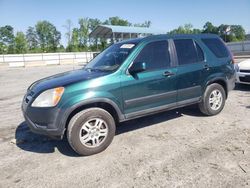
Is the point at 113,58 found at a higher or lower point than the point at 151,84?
higher

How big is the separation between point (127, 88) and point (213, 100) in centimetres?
243

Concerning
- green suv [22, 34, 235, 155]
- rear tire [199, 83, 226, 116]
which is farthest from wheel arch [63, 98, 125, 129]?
rear tire [199, 83, 226, 116]

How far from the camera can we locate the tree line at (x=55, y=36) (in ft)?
215

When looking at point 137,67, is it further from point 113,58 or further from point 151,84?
point 113,58

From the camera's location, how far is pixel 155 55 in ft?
14.8

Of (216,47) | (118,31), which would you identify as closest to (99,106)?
(216,47)

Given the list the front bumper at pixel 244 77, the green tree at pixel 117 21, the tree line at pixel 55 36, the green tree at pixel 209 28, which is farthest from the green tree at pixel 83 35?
the front bumper at pixel 244 77

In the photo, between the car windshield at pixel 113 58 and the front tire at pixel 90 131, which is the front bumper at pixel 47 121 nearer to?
the front tire at pixel 90 131

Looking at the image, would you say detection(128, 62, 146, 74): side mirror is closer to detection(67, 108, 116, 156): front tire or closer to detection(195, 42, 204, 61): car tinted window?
detection(67, 108, 116, 156): front tire

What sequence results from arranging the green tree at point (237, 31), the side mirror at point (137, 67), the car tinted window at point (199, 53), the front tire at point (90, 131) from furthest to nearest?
1. the green tree at point (237, 31)
2. the car tinted window at point (199, 53)
3. the side mirror at point (137, 67)
4. the front tire at point (90, 131)

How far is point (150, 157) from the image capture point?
12.0ft

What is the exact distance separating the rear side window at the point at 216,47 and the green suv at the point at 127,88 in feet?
0.09

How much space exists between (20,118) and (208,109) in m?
4.64

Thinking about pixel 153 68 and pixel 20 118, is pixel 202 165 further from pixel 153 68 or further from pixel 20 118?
pixel 20 118
